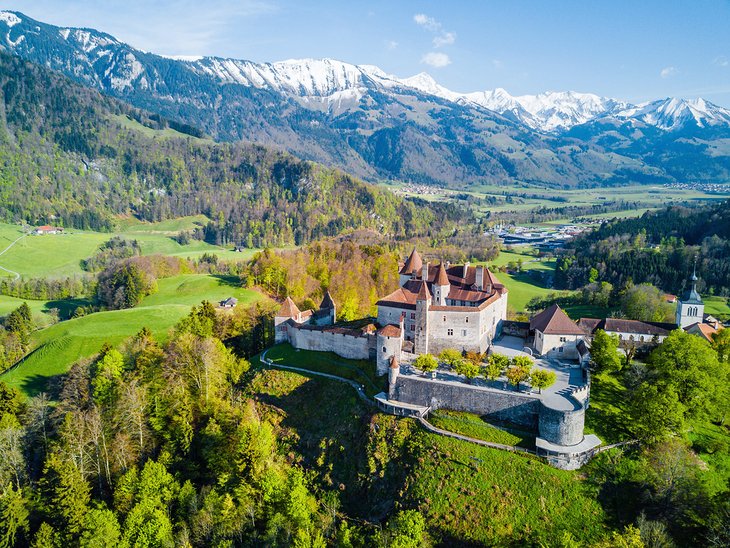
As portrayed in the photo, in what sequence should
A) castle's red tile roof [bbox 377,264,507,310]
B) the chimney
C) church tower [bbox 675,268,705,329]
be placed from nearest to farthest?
1. castle's red tile roof [bbox 377,264,507,310]
2. the chimney
3. church tower [bbox 675,268,705,329]

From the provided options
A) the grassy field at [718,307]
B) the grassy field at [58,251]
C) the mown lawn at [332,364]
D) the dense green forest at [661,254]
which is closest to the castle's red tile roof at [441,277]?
the mown lawn at [332,364]

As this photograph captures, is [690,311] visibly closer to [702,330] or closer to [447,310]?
[702,330]

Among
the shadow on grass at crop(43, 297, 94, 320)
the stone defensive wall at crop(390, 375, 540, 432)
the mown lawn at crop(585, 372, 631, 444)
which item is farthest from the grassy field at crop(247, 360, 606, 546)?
the shadow on grass at crop(43, 297, 94, 320)

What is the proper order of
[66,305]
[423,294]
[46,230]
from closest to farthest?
[423,294] → [66,305] → [46,230]

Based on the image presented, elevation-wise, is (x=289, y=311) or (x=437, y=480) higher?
(x=289, y=311)

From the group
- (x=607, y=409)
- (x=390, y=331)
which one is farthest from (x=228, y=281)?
(x=607, y=409)

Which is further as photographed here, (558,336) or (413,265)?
(413,265)

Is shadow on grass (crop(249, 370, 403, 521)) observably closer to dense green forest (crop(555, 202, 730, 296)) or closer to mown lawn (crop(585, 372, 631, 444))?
mown lawn (crop(585, 372, 631, 444))
